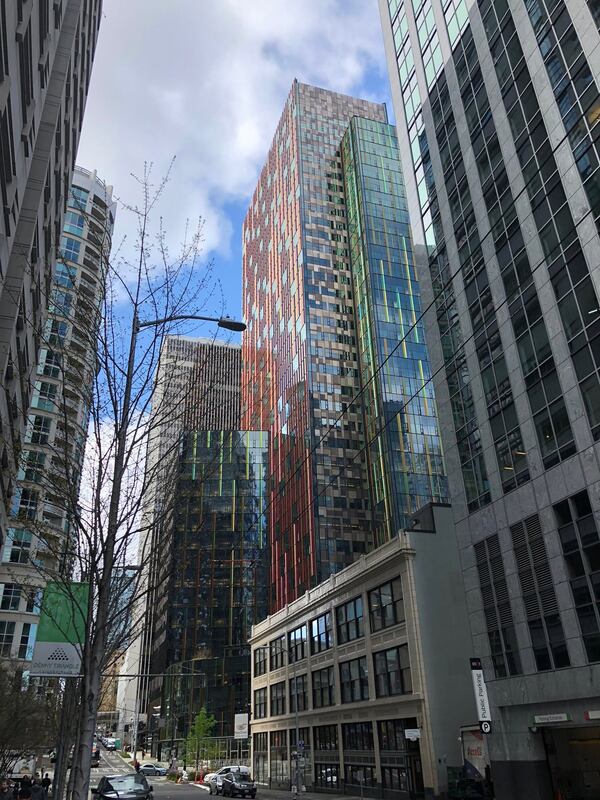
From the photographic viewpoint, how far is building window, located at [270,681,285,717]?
186ft

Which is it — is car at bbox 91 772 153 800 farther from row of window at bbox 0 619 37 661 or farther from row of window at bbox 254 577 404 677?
row of window at bbox 0 619 37 661

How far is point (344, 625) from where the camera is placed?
44750 mm

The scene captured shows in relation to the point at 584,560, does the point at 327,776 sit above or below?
below

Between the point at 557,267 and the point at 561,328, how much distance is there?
289 centimetres

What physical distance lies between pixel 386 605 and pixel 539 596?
1306 centimetres

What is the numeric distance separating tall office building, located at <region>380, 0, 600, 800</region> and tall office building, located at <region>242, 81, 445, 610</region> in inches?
1831

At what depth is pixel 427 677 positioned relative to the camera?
111 ft

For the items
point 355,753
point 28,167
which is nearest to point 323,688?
point 355,753

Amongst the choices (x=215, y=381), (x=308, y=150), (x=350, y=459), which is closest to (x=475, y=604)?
(x=215, y=381)

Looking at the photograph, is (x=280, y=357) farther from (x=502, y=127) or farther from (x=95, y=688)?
(x=95, y=688)

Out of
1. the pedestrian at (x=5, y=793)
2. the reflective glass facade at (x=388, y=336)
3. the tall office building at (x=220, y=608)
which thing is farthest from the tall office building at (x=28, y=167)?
the tall office building at (x=220, y=608)

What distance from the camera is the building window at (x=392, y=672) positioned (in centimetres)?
3569

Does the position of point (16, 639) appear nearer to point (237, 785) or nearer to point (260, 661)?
point (260, 661)

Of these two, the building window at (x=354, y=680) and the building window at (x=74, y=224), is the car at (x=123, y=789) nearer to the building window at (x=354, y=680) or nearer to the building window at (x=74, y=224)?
the building window at (x=354, y=680)
